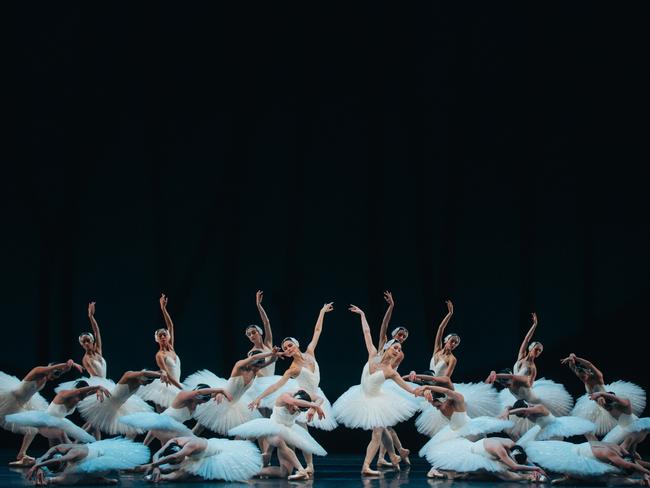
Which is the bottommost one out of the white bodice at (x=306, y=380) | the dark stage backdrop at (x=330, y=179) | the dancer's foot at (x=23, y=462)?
the dancer's foot at (x=23, y=462)

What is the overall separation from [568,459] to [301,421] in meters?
2.05

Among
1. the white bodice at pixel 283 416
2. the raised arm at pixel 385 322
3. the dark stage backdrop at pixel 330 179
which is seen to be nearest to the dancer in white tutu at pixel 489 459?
the white bodice at pixel 283 416

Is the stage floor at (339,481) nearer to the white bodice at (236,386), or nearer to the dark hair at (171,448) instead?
the dark hair at (171,448)

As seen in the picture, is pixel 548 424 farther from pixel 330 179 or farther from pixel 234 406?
pixel 330 179

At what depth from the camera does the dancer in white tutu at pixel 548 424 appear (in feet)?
20.9

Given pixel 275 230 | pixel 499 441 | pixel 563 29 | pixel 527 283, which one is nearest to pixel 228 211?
pixel 275 230

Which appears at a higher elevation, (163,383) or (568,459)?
(163,383)

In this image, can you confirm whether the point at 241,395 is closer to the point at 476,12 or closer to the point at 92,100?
the point at 92,100

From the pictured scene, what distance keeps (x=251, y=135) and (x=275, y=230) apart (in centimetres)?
120

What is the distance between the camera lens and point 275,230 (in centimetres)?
1054

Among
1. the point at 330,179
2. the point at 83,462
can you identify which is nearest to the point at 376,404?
the point at 83,462

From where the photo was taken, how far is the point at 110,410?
6.77m

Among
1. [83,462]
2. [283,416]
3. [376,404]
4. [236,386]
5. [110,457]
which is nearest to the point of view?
[83,462]

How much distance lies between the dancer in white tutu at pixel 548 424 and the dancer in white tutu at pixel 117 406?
2663mm
